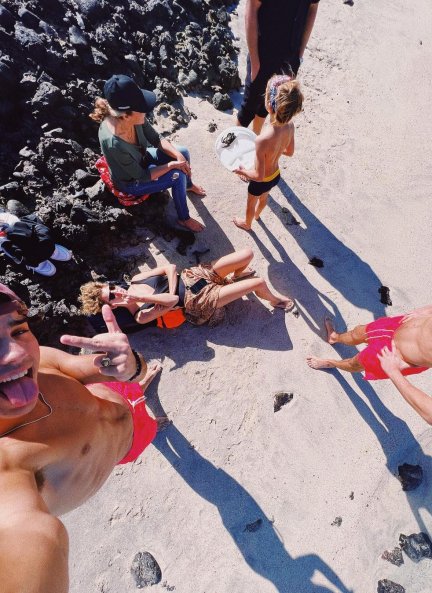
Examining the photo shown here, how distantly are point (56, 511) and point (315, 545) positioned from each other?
2.46 meters

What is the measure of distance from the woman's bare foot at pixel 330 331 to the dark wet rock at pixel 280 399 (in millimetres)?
756

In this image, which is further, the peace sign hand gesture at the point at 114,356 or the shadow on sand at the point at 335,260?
the shadow on sand at the point at 335,260

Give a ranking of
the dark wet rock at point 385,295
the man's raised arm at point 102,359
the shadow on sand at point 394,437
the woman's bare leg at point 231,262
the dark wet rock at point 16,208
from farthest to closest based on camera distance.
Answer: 1. the dark wet rock at point 385,295
2. the dark wet rock at point 16,208
3. the woman's bare leg at point 231,262
4. the shadow on sand at point 394,437
5. the man's raised arm at point 102,359

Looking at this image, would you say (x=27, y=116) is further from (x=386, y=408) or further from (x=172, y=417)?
(x=386, y=408)

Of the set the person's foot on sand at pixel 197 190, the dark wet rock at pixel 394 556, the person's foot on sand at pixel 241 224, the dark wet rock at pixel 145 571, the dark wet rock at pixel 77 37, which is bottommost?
the dark wet rock at pixel 145 571

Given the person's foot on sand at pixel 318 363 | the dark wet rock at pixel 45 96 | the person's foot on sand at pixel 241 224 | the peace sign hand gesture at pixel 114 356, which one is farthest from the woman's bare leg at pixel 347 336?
the dark wet rock at pixel 45 96

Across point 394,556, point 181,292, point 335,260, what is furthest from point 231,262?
point 394,556

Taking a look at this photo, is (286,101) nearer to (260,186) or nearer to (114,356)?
(260,186)

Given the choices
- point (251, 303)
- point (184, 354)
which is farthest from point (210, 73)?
point (184, 354)

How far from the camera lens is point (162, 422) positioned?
3803 mm

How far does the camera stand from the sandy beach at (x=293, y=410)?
3.39 meters

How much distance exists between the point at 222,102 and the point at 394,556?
5891 millimetres

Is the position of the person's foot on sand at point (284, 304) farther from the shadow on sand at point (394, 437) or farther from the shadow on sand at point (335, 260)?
the shadow on sand at point (394, 437)

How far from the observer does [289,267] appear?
4680mm
